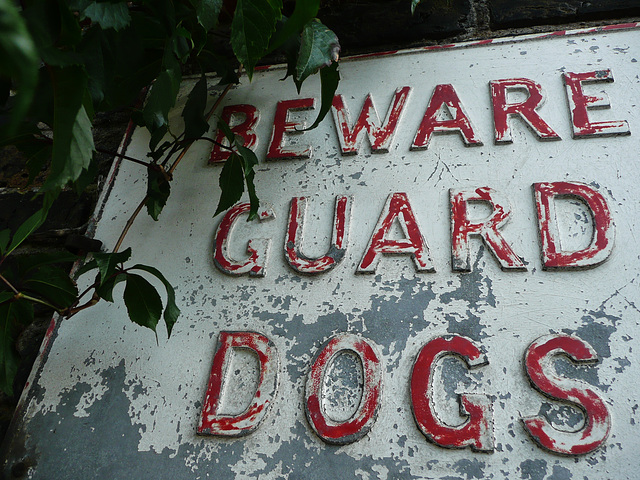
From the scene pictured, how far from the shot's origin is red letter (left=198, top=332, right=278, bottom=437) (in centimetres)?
90

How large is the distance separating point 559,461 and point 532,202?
47 centimetres

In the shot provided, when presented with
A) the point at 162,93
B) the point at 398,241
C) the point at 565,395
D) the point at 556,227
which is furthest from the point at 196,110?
the point at 565,395

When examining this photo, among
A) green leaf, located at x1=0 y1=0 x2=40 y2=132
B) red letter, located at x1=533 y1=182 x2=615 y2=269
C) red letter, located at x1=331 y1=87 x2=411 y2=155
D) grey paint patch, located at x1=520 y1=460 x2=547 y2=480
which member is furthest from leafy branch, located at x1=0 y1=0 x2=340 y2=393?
grey paint patch, located at x1=520 y1=460 x2=547 y2=480

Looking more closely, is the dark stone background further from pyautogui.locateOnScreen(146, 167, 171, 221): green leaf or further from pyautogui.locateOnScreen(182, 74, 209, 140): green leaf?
pyautogui.locateOnScreen(182, 74, 209, 140): green leaf

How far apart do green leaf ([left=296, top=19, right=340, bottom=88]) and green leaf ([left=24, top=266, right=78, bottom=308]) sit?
23.6 inches

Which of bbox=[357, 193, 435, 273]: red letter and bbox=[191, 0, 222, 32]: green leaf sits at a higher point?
bbox=[191, 0, 222, 32]: green leaf

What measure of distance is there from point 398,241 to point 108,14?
2.06ft

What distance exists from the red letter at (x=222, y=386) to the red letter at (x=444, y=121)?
21.2 inches

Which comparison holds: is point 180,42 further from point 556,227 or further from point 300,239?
point 556,227

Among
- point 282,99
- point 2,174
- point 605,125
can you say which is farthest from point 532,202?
point 2,174

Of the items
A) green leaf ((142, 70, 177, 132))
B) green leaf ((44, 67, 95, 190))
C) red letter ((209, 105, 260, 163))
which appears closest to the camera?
green leaf ((44, 67, 95, 190))

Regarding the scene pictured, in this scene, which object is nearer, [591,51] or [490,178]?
[490,178]

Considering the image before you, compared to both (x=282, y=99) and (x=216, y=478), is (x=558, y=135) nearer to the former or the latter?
(x=282, y=99)

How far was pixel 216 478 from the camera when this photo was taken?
877 mm
